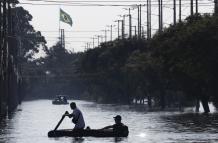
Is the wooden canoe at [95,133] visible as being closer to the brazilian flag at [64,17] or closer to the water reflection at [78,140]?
the water reflection at [78,140]

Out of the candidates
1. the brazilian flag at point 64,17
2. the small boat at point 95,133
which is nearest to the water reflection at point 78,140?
the small boat at point 95,133

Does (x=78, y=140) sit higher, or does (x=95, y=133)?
(x=95, y=133)

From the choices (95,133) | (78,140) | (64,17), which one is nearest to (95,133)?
(95,133)

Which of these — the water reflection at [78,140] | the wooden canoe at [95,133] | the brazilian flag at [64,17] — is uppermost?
the brazilian flag at [64,17]

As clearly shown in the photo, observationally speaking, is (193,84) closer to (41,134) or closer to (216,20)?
(216,20)

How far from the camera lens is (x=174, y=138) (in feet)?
149

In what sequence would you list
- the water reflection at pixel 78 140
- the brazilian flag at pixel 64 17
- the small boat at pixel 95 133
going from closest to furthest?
the water reflection at pixel 78 140
the small boat at pixel 95 133
the brazilian flag at pixel 64 17

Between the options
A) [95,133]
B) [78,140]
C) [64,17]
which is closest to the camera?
[78,140]

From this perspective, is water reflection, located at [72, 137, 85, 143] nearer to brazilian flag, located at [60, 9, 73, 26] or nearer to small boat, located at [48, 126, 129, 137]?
small boat, located at [48, 126, 129, 137]

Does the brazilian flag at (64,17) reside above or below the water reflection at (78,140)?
above

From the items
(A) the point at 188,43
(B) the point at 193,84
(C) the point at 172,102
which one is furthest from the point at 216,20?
(C) the point at 172,102

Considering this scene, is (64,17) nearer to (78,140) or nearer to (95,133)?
(95,133)

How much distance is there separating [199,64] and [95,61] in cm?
9321

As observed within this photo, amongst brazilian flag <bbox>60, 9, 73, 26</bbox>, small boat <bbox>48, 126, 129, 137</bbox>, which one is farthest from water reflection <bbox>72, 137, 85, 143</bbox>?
brazilian flag <bbox>60, 9, 73, 26</bbox>
